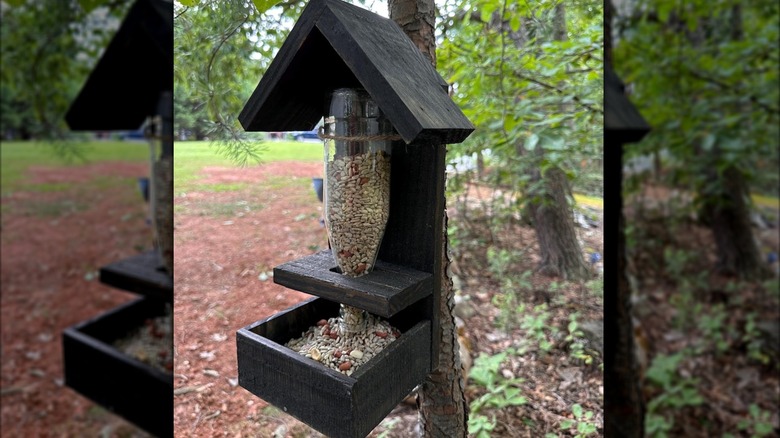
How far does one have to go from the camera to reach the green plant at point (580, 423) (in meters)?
1.81

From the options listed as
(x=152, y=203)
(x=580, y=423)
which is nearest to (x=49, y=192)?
(x=152, y=203)

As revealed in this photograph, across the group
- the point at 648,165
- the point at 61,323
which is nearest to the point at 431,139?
the point at 648,165

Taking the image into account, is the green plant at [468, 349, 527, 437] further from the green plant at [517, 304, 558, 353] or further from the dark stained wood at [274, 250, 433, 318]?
the dark stained wood at [274, 250, 433, 318]

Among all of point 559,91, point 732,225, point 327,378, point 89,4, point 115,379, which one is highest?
point 559,91

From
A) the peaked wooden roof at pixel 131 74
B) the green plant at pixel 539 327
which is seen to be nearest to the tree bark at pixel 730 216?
the peaked wooden roof at pixel 131 74

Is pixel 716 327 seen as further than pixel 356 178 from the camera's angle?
No

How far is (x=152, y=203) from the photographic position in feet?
4.60

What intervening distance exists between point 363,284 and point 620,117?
59 cm

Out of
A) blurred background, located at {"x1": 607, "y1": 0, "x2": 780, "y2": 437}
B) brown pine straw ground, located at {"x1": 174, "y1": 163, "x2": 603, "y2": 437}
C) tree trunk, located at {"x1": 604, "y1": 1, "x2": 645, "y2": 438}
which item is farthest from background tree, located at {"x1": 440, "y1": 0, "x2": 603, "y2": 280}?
blurred background, located at {"x1": 607, "y1": 0, "x2": 780, "y2": 437}

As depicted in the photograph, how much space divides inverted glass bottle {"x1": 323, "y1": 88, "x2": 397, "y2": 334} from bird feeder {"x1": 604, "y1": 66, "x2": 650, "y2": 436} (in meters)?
0.46

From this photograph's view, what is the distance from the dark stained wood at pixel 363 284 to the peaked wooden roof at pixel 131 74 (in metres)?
0.49

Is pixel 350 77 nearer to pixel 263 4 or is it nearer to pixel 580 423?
pixel 263 4

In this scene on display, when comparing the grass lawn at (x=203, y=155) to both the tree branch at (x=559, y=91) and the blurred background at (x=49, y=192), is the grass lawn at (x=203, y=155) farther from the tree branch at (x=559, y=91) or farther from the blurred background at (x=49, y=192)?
the tree branch at (x=559, y=91)

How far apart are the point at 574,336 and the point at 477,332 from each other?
55 centimetres
